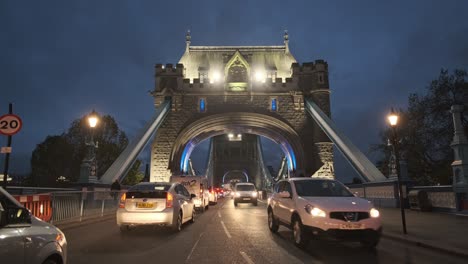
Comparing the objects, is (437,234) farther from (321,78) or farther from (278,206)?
(321,78)

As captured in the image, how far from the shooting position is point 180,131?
36938 millimetres

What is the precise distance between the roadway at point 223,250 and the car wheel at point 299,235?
164 mm

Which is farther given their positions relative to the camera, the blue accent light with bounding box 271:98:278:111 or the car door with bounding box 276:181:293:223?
the blue accent light with bounding box 271:98:278:111

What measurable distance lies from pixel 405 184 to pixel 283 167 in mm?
40815

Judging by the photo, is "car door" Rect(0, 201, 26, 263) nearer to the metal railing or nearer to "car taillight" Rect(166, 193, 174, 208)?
"car taillight" Rect(166, 193, 174, 208)

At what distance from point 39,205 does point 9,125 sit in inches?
99.5

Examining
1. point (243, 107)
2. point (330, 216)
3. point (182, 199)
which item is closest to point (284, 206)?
point (330, 216)

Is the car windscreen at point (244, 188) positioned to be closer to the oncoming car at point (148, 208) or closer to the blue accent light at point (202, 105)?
the blue accent light at point (202, 105)

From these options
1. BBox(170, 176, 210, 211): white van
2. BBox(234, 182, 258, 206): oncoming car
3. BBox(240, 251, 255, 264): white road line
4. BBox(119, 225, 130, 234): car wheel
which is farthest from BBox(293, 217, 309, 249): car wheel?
BBox(234, 182, 258, 206): oncoming car

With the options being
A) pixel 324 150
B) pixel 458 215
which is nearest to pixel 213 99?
pixel 324 150

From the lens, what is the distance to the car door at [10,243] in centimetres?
294

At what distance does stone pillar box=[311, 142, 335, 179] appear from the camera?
34.8m

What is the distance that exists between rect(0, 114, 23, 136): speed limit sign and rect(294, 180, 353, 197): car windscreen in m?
6.81

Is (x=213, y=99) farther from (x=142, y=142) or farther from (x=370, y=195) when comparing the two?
(x=370, y=195)
